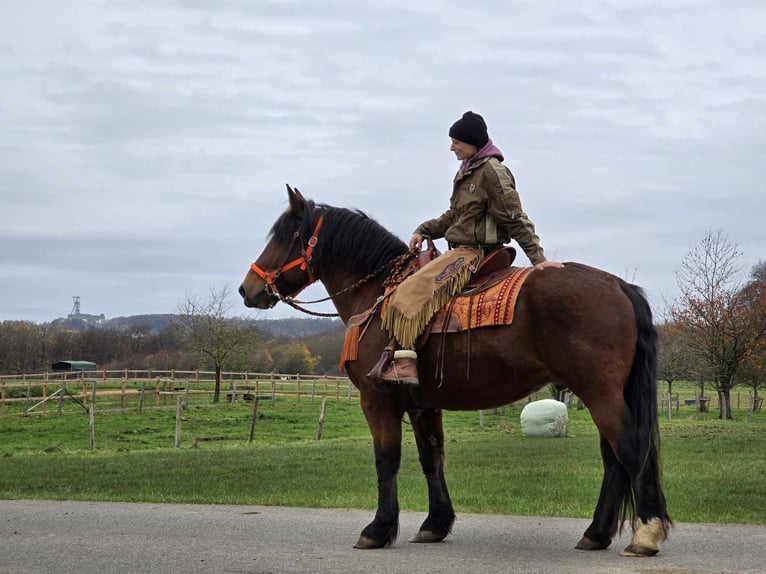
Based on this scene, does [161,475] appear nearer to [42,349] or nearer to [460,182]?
[460,182]

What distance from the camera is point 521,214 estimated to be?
752 cm

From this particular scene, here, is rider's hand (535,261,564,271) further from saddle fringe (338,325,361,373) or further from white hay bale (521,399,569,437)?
white hay bale (521,399,569,437)

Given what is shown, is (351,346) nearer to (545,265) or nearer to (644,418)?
(545,265)

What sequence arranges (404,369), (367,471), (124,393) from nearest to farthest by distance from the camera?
(404,369) < (367,471) < (124,393)

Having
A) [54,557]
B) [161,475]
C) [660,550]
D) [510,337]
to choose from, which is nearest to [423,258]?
[510,337]

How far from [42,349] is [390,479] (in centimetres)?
9283

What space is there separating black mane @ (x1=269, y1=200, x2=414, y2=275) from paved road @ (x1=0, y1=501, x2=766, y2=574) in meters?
2.46

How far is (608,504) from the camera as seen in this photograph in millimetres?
7125

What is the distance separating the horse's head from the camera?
8.67 metres

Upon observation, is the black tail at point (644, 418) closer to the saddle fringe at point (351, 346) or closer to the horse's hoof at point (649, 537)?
the horse's hoof at point (649, 537)

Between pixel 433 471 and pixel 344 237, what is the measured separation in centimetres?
226

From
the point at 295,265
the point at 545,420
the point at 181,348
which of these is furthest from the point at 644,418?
the point at 181,348

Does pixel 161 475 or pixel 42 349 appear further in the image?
pixel 42 349

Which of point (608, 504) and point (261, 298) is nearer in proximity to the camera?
point (608, 504)
